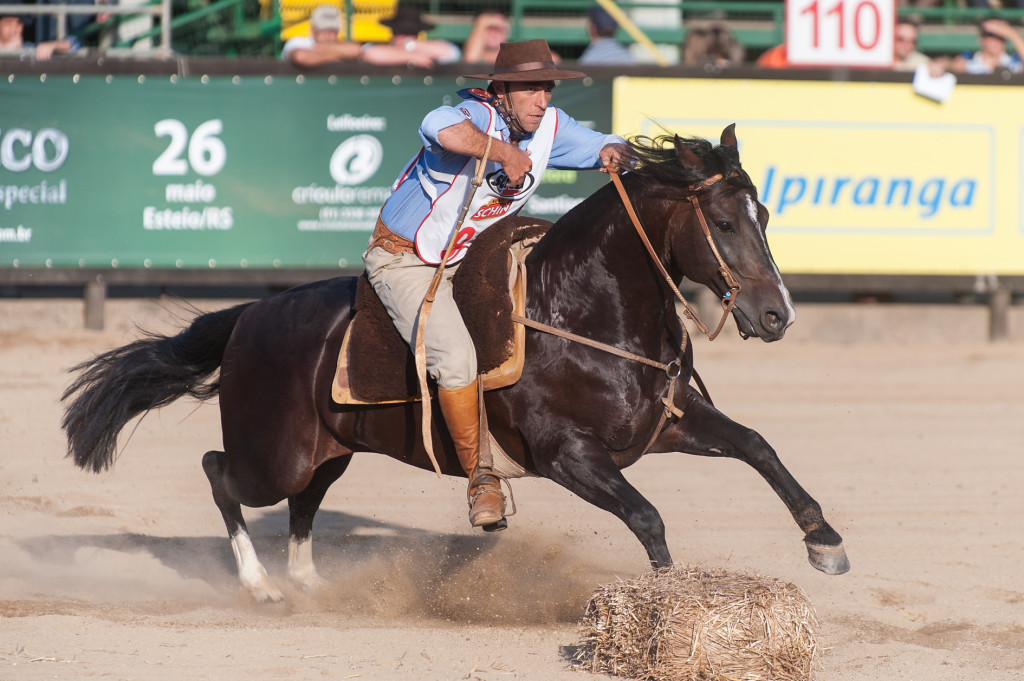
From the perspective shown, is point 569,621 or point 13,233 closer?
Result: point 569,621

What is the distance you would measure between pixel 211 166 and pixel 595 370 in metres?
7.35

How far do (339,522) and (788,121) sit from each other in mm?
6506

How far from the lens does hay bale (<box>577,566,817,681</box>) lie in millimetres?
3838

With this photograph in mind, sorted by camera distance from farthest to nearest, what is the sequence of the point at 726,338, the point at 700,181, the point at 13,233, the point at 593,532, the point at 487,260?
the point at 726,338 → the point at 13,233 → the point at 593,532 → the point at 487,260 → the point at 700,181

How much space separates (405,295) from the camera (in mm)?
4652

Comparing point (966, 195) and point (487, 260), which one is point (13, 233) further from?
point (966, 195)

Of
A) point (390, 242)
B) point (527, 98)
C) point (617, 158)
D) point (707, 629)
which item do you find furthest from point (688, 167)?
point (707, 629)

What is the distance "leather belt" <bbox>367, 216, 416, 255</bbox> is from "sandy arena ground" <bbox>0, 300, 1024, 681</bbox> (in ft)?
4.76

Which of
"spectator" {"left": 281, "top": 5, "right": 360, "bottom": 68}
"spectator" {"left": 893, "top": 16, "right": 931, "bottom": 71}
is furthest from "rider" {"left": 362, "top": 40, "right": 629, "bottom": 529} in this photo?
"spectator" {"left": 893, "top": 16, "right": 931, "bottom": 71}

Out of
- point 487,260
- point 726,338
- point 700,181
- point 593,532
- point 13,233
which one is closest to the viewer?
point 700,181

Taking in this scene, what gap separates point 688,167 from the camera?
4309mm

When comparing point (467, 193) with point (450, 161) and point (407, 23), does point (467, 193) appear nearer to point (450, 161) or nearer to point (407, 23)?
point (450, 161)

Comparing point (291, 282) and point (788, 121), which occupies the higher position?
point (788, 121)

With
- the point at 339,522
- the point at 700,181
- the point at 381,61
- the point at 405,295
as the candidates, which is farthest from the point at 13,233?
the point at 700,181
